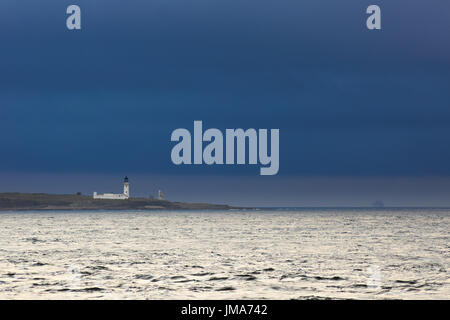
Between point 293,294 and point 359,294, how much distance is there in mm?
3157

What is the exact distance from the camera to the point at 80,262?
44.6 m

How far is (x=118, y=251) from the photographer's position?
55281 millimetres

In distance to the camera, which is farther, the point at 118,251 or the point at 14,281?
the point at 118,251

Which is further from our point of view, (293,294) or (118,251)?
(118,251)

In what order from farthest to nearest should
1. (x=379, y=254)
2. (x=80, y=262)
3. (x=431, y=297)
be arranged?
(x=379, y=254) < (x=80, y=262) < (x=431, y=297)
